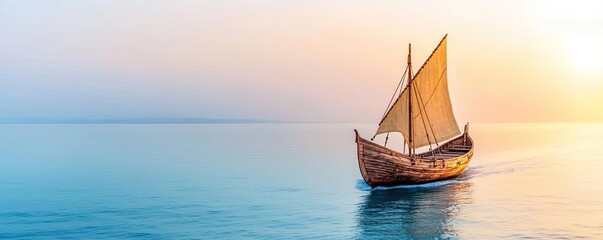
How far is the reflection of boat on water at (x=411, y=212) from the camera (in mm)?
27359

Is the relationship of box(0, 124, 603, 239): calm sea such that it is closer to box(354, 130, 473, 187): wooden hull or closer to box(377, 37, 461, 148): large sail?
box(354, 130, 473, 187): wooden hull

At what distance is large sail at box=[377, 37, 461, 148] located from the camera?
4481 centimetres

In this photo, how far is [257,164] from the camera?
64750mm

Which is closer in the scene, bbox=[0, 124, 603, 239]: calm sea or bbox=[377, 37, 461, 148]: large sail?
bbox=[0, 124, 603, 239]: calm sea

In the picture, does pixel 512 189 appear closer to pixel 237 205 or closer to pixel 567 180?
pixel 567 180

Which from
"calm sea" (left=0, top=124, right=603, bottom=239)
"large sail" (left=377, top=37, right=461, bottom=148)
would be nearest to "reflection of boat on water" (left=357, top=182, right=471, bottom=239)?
"calm sea" (left=0, top=124, right=603, bottom=239)

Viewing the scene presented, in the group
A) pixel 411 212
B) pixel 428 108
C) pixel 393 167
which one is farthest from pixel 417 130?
pixel 411 212

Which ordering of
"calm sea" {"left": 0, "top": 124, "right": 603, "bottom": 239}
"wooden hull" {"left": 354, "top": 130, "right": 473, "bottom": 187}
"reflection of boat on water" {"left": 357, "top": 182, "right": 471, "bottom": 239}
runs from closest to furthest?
"reflection of boat on water" {"left": 357, "top": 182, "right": 471, "bottom": 239}
"calm sea" {"left": 0, "top": 124, "right": 603, "bottom": 239}
"wooden hull" {"left": 354, "top": 130, "right": 473, "bottom": 187}

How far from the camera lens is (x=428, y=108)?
1884 inches

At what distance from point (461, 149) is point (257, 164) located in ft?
78.2

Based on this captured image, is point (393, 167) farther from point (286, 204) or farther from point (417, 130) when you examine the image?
point (286, 204)

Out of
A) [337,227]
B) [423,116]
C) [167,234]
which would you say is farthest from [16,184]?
[423,116]

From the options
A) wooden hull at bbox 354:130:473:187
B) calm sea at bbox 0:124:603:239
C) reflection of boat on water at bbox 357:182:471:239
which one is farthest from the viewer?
wooden hull at bbox 354:130:473:187

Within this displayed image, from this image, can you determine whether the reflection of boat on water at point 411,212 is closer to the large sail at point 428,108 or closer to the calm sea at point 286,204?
the calm sea at point 286,204
